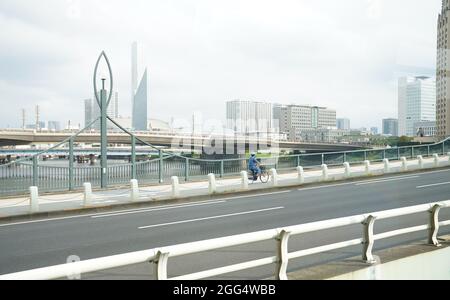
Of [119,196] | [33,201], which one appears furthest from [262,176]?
[33,201]

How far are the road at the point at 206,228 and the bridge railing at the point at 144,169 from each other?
16.9 ft

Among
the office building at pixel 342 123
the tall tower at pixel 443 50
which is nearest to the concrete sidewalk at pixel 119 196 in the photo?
the tall tower at pixel 443 50

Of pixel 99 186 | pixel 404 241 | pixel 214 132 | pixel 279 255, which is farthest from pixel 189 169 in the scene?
pixel 214 132

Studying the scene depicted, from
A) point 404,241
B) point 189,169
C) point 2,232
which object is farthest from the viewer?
point 189,169

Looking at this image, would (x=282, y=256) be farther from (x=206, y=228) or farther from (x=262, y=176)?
(x=262, y=176)

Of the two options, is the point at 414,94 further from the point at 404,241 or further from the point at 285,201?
the point at 404,241

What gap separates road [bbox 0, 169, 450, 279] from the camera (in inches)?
263

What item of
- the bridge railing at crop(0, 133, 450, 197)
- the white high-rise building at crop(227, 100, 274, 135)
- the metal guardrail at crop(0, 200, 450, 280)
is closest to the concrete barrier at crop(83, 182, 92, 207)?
the bridge railing at crop(0, 133, 450, 197)

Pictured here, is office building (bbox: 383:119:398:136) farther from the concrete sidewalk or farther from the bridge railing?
the concrete sidewalk

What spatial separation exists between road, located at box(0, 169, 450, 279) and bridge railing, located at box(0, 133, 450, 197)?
515 centimetres

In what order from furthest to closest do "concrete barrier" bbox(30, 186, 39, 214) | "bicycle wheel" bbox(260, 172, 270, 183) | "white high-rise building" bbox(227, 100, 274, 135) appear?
"white high-rise building" bbox(227, 100, 274, 135), "bicycle wheel" bbox(260, 172, 270, 183), "concrete barrier" bbox(30, 186, 39, 214)

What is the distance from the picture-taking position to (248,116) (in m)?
90.2

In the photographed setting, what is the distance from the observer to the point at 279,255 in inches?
186
